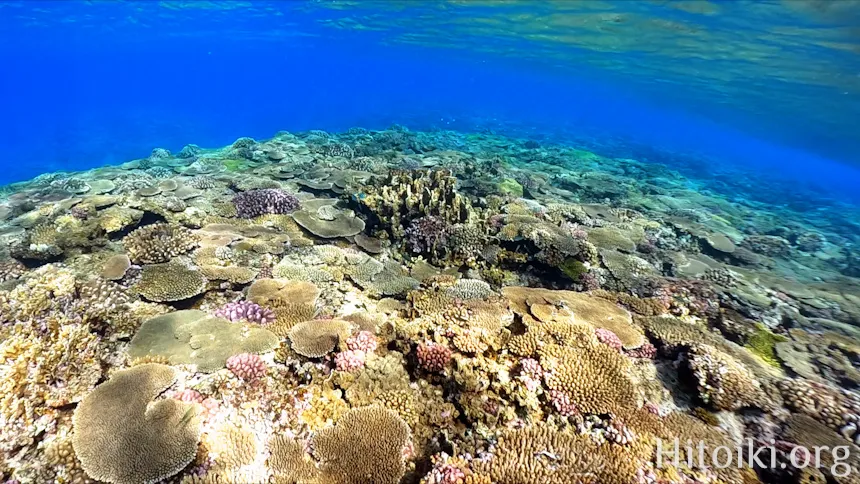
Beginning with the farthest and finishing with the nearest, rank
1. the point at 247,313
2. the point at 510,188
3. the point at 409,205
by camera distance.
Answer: the point at 510,188, the point at 409,205, the point at 247,313

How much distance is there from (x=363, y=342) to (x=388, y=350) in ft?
1.16

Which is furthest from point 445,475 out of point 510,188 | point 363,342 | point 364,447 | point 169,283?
point 510,188

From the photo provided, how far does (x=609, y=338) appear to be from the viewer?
5098 millimetres

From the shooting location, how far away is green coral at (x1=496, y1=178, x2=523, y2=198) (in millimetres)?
14179

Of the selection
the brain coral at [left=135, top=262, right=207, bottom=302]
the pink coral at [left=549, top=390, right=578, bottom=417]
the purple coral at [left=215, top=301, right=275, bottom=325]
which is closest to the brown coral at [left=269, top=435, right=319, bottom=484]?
the purple coral at [left=215, top=301, right=275, bottom=325]

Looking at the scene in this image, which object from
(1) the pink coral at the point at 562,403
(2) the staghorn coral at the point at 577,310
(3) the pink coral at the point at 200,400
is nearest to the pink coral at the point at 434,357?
(1) the pink coral at the point at 562,403

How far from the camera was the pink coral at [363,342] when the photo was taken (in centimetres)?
484

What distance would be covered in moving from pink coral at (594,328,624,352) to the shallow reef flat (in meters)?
0.04

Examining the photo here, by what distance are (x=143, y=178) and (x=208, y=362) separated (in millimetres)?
12671

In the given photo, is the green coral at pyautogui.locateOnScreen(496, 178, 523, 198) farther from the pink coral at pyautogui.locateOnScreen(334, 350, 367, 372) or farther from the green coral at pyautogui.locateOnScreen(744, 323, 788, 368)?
the pink coral at pyautogui.locateOnScreen(334, 350, 367, 372)

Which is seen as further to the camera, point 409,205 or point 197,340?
point 409,205

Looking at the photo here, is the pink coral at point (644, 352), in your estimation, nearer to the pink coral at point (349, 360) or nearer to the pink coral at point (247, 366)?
the pink coral at point (349, 360)

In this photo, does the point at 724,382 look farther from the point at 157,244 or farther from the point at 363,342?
the point at 157,244

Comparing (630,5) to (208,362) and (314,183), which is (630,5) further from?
(208,362)
